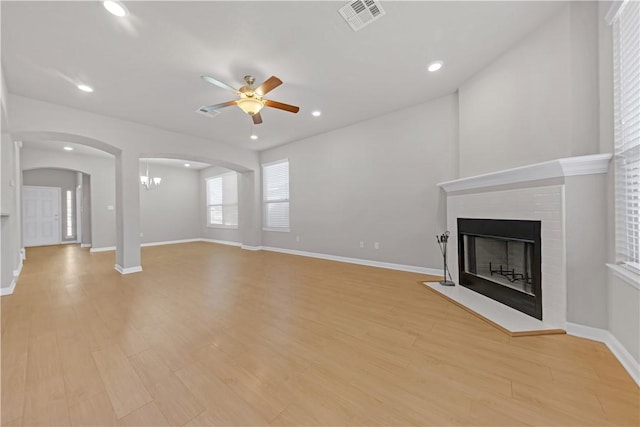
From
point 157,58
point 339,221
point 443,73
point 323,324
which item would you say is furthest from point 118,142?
point 443,73

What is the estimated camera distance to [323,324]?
7.39 feet

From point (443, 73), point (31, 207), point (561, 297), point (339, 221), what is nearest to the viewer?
point (561, 297)

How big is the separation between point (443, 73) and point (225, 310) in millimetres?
4020

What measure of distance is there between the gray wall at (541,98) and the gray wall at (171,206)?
9.19m

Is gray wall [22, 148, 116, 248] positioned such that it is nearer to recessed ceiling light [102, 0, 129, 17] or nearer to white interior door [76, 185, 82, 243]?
white interior door [76, 185, 82, 243]

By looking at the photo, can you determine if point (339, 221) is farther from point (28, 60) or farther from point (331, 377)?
point (28, 60)

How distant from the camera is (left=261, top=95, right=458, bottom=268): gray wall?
385 centimetres

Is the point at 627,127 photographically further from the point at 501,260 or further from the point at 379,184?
the point at 379,184

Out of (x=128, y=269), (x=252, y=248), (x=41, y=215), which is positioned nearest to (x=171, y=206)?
(x=252, y=248)

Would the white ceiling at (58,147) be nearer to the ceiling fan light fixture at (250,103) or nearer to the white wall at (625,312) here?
the ceiling fan light fixture at (250,103)

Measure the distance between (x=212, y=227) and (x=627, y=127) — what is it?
9585 mm

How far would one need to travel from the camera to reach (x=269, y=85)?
2668mm

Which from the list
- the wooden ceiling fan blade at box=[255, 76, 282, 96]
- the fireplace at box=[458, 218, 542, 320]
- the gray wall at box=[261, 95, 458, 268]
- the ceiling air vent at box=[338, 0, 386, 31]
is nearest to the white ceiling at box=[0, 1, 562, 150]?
the ceiling air vent at box=[338, 0, 386, 31]

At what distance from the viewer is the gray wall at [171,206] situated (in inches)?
313
